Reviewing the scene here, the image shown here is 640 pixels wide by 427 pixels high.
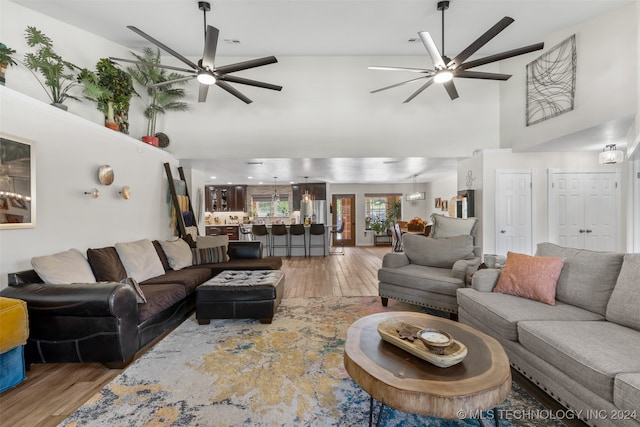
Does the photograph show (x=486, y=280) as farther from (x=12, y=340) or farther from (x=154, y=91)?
(x=154, y=91)

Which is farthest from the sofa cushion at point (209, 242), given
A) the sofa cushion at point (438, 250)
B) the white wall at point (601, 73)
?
the white wall at point (601, 73)

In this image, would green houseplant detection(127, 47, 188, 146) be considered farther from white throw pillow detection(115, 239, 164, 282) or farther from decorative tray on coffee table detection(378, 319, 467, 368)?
decorative tray on coffee table detection(378, 319, 467, 368)

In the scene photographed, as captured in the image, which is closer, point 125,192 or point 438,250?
point 438,250

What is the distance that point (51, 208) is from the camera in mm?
2967

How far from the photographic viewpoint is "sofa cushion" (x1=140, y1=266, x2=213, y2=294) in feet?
11.1

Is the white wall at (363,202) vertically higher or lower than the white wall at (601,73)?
lower

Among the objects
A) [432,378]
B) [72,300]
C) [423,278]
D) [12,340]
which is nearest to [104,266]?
[72,300]

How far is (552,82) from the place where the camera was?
4.33m

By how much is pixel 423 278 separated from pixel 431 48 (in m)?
2.54

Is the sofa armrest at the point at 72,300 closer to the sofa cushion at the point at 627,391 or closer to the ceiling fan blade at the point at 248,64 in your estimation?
the ceiling fan blade at the point at 248,64

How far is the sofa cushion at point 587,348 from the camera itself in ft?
4.71

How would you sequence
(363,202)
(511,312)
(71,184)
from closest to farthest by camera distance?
(511,312)
(71,184)
(363,202)

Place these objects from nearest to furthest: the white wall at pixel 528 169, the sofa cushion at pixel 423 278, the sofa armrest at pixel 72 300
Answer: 1. the sofa armrest at pixel 72 300
2. the sofa cushion at pixel 423 278
3. the white wall at pixel 528 169

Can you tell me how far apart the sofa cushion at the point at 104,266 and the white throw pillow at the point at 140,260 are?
0.14 meters
